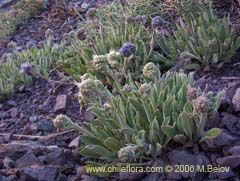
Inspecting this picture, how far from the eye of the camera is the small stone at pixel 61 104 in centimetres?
321

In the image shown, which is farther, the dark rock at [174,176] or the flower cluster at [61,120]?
the flower cluster at [61,120]

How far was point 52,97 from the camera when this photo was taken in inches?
136

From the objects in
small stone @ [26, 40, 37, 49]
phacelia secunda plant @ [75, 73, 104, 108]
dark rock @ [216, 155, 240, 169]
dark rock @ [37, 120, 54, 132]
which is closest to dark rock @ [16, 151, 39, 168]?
dark rock @ [37, 120, 54, 132]

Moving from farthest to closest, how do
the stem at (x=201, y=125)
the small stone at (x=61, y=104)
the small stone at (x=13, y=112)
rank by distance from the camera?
1. the small stone at (x=13, y=112)
2. the small stone at (x=61, y=104)
3. the stem at (x=201, y=125)

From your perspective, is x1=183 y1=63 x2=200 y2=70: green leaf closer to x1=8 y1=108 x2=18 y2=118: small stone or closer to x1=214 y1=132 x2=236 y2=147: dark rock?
x1=214 y1=132 x2=236 y2=147: dark rock

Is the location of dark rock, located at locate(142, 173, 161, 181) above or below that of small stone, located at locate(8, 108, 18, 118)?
below

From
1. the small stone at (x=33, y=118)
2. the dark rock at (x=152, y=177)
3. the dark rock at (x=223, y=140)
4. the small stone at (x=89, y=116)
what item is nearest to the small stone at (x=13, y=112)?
the small stone at (x=33, y=118)

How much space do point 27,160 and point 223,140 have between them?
38.4 inches

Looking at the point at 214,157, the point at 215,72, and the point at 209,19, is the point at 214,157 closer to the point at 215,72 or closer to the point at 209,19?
the point at 215,72

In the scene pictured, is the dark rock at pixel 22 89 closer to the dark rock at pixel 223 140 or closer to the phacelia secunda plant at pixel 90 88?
the phacelia secunda plant at pixel 90 88

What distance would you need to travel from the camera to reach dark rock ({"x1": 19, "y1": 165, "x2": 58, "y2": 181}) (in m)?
2.61

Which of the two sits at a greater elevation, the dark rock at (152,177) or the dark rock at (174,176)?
the dark rock at (174,176)

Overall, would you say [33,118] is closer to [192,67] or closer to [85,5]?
[192,67]

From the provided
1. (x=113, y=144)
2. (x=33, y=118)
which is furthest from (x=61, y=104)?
(x=113, y=144)
